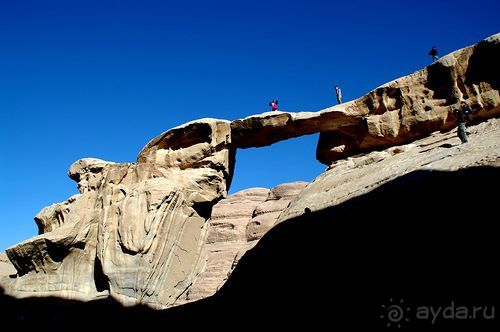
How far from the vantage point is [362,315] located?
22.9 ft

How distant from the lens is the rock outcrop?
16188 mm

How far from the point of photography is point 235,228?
24.6 m

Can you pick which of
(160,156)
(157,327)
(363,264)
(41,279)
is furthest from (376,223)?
(41,279)

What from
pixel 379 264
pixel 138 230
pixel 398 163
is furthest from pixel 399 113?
pixel 138 230

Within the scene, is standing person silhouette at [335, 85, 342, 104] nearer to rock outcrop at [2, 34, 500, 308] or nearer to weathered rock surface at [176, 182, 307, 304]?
rock outcrop at [2, 34, 500, 308]

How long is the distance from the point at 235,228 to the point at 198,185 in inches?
198

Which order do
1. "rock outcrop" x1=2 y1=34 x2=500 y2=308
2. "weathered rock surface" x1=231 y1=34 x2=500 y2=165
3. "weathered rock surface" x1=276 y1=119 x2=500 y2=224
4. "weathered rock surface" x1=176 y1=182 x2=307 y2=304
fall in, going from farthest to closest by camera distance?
"weathered rock surface" x1=176 y1=182 x2=307 y2=304
"rock outcrop" x1=2 y1=34 x2=500 y2=308
"weathered rock surface" x1=231 y1=34 x2=500 y2=165
"weathered rock surface" x1=276 y1=119 x2=500 y2=224

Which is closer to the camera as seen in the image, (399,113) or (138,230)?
(399,113)

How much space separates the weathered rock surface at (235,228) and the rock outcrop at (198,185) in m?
0.11

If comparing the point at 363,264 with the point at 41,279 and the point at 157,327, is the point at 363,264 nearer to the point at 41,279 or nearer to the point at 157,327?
the point at 157,327

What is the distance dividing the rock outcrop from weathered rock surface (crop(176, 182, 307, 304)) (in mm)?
112

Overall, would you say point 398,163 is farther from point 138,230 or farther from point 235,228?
point 235,228

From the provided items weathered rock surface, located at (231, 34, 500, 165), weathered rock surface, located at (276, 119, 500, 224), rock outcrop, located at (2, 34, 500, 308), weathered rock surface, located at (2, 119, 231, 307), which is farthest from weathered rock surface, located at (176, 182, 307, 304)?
weathered rock surface, located at (276, 119, 500, 224)

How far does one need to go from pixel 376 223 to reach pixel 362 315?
327cm
